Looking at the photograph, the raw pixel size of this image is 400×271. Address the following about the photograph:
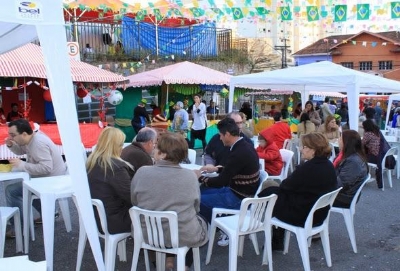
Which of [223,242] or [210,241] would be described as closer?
[210,241]

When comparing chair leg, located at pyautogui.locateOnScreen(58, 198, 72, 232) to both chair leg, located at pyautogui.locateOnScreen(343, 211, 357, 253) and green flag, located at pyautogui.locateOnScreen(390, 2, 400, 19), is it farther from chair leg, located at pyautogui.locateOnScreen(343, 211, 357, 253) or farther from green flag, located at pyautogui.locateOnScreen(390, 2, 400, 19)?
green flag, located at pyautogui.locateOnScreen(390, 2, 400, 19)

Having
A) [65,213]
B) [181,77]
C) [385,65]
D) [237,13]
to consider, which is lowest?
[65,213]

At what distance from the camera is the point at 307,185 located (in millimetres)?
3742

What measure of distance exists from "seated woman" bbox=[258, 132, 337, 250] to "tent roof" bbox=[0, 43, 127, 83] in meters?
6.69

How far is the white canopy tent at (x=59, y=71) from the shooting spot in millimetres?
2423

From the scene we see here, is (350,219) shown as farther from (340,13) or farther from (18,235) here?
(340,13)

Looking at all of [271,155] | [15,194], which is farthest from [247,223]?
[15,194]

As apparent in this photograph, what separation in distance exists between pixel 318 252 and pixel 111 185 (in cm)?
219

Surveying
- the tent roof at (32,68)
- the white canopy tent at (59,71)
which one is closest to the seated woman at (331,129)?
the tent roof at (32,68)

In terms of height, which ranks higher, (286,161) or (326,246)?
(286,161)

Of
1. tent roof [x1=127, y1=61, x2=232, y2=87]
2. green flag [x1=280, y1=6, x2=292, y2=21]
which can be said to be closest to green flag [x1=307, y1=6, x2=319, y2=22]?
green flag [x1=280, y1=6, x2=292, y2=21]

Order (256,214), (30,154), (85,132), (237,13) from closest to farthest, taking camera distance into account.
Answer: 1. (256,214)
2. (30,154)
3. (85,132)
4. (237,13)

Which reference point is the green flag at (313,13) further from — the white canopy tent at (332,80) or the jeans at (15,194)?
the jeans at (15,194)

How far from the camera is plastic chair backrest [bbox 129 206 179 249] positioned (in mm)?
3064
